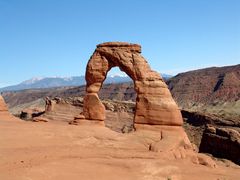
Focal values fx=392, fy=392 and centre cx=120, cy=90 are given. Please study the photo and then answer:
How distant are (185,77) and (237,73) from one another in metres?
16.6

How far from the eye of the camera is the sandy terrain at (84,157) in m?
13.8

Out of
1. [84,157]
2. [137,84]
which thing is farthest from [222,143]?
[84,157]

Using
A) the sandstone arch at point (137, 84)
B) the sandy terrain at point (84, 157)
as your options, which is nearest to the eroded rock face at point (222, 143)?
the sandstone arch at point (137, 84)

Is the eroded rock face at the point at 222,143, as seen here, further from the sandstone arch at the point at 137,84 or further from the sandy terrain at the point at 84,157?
the sandy terrain at the point at 84,157

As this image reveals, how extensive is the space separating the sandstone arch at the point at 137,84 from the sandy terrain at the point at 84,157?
122cm

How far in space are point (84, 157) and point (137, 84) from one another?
7680 millimetres

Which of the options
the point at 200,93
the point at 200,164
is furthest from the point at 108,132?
the point at 200,93

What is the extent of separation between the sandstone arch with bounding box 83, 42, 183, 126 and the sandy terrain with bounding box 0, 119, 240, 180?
1222 mm

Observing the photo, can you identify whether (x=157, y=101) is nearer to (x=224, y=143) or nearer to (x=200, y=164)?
(x=200, y=164)

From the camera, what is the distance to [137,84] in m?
22.6

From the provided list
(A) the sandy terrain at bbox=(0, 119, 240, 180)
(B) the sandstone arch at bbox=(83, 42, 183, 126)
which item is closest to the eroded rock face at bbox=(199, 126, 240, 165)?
(B) the sandstone arch at bbox=(83, 42, 183, 126)

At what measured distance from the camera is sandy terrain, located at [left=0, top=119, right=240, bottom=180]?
13773 millimetres

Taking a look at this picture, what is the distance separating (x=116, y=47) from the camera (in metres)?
23.5

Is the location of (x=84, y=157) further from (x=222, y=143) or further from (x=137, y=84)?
(x=222, y=143)
